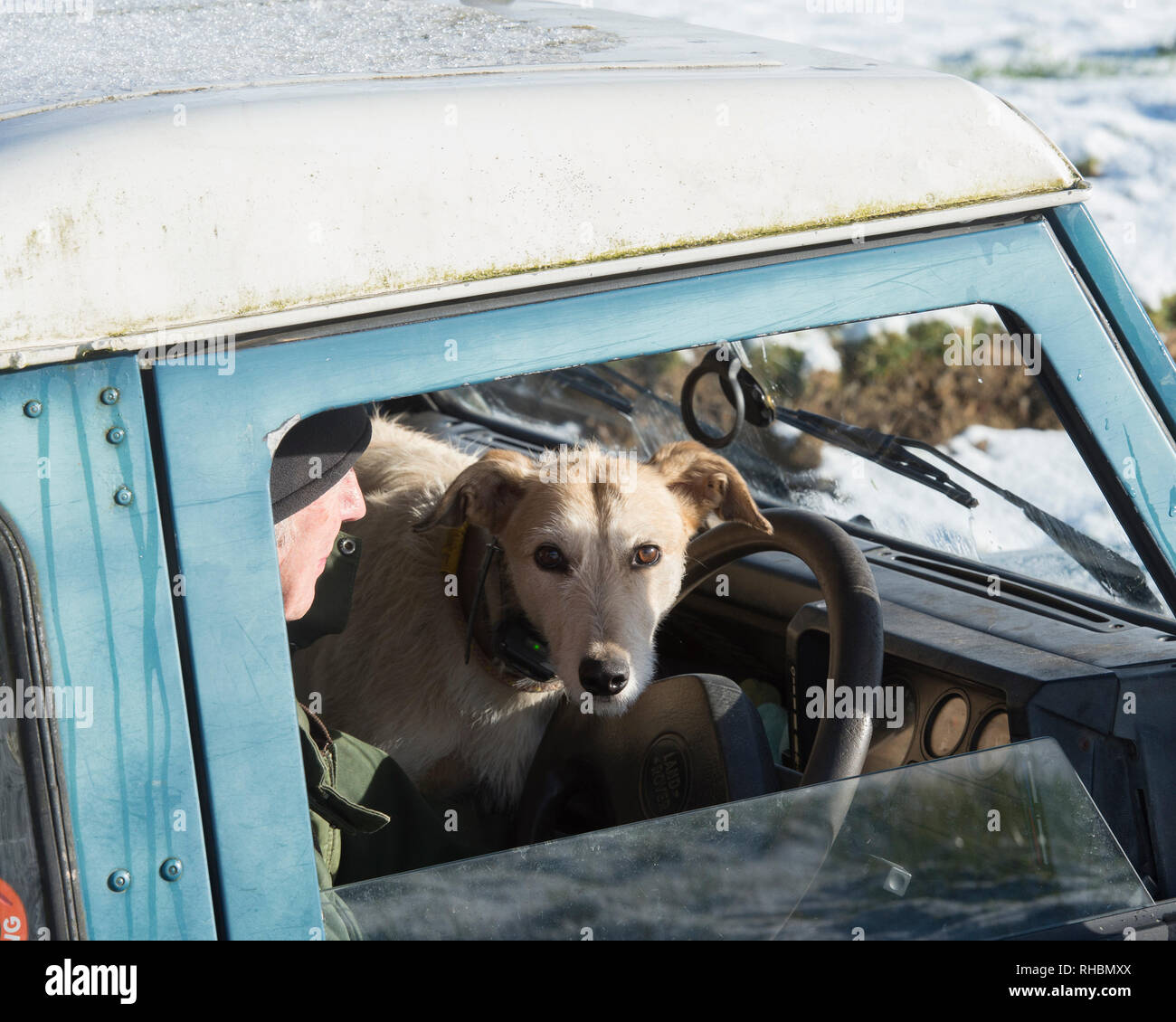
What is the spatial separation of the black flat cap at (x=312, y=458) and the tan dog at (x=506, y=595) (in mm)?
1453

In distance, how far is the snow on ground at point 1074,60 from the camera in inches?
556

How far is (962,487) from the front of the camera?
7.86ft

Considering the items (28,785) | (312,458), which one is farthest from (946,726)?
(28,785)

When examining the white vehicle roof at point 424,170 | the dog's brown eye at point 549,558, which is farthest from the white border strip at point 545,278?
the dog's brown eye at point 549,558

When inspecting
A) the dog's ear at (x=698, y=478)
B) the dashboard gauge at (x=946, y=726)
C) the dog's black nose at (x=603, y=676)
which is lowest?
the dashboard gauge at (x=946, y=726)

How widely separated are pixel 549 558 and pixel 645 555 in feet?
0.83

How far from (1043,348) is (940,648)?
0.93 m

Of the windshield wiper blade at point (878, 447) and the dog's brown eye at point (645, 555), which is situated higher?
the windshield wiper blade at point (878, 447)

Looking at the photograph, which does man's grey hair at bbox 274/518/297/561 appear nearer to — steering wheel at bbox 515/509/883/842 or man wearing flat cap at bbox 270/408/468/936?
man wearing flat cap at bbox 270/408/468/936

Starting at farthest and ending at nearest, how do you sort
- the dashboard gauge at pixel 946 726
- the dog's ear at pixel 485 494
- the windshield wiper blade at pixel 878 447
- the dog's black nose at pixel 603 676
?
the dog's ear at pixel 485 494, the dog's black nose at pixel 603 676, the windshield wiper blade at pixel 878 447, the dashboard gauge at pixel 946 726

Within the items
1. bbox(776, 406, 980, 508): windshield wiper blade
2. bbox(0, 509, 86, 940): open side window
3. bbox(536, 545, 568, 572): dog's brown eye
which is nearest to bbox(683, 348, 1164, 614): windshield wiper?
bbox(776, 406, 980, 508): windshield wiper blade

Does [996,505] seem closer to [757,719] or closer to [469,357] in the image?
[757,719]

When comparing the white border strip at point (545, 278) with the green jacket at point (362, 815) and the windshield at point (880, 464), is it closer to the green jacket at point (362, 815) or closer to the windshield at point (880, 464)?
the windshield at point (880, 464)

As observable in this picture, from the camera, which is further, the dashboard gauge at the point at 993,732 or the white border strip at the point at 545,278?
the dashboard gauge at the point at 993,732
